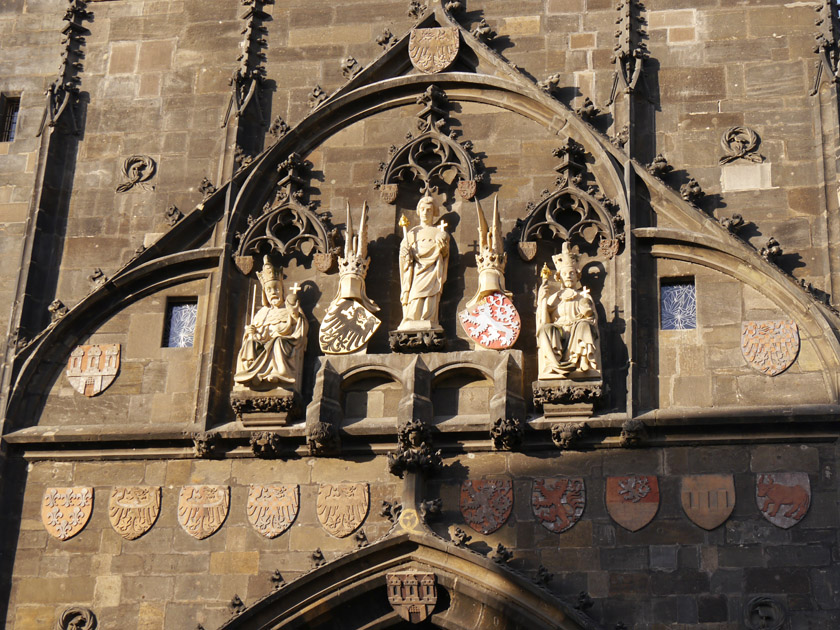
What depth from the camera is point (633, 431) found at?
18328 millimetres

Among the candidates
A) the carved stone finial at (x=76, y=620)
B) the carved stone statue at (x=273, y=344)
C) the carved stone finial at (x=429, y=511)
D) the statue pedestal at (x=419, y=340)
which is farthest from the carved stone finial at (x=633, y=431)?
the carved stone finial at (x=76, y=620)

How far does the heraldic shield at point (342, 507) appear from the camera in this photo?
61.0 ft

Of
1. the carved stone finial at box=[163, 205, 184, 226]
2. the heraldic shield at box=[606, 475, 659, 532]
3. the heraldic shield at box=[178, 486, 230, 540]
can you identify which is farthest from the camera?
the carved stone finial at box=[163, 205, 184, 226]

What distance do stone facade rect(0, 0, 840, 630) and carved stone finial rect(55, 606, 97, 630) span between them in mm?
46

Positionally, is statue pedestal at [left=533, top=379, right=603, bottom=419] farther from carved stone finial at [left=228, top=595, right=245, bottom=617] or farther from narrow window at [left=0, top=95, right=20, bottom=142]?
narrow window at [left=0, top=95, right=20, bottom=142]

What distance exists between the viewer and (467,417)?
18.9 meters

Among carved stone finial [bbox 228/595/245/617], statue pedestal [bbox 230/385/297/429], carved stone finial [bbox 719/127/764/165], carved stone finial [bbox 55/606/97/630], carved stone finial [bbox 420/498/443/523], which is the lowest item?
carved stone finial [bbox 55/606/97/630]

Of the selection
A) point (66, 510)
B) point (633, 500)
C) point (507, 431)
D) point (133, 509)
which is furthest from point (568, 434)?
point (66, 510)

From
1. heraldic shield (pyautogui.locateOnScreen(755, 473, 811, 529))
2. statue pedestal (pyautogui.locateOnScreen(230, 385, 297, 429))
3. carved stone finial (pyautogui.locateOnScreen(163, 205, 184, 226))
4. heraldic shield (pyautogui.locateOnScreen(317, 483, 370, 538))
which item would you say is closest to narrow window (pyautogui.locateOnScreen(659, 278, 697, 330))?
heraldic shield (pyautogui.locateOnScreen(755, 473, 811, 529))

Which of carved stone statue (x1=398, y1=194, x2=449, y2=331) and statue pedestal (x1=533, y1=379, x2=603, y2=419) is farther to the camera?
carved stone statue (x1=398, y1=194, x2=449, y2=331)

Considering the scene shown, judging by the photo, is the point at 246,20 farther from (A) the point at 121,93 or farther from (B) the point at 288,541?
(B) the point at 288,541

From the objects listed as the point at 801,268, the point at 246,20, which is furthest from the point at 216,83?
the point at 801,268

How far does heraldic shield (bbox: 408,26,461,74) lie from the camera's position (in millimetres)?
20969

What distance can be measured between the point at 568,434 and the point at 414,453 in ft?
4.89
